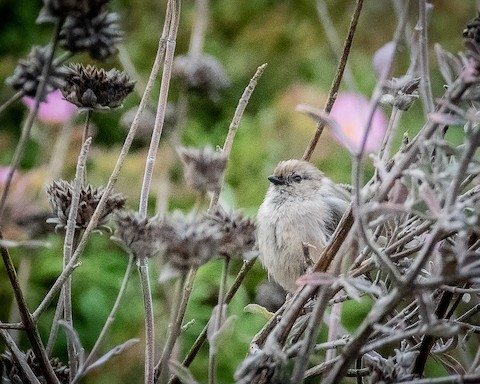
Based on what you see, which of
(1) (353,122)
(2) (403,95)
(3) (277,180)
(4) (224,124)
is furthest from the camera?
(4) (224,124)

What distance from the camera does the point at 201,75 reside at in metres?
1.52

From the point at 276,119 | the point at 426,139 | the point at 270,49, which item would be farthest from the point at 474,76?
the point at 270,49

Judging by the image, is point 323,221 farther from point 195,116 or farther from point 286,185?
point 195,116

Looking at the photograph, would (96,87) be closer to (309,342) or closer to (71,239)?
(71,239)

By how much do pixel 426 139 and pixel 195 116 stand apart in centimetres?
171

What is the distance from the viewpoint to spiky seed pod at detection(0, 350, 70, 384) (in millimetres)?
600

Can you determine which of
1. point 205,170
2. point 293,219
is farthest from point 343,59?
point 293,219

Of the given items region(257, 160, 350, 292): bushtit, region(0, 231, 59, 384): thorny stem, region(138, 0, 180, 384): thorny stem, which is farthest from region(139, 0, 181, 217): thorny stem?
region(257, 160, 350, 292): bushtit

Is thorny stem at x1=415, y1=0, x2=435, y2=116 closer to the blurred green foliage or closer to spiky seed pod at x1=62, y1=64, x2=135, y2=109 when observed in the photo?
spiky seed pod at x1=62, y1=64, x2=135, y2=109

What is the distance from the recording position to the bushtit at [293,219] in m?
1.27

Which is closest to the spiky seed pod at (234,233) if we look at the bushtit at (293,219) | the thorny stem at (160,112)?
the thorny stem at (160,112)

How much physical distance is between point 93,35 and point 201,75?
99cm

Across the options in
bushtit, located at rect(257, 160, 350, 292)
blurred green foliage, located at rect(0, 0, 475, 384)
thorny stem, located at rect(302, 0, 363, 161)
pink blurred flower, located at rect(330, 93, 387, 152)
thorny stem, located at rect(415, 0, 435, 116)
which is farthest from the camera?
pink blurred flower, located at rect(330, 93, 387, 152)

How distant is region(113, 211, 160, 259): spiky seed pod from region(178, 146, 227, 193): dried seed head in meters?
0.06
